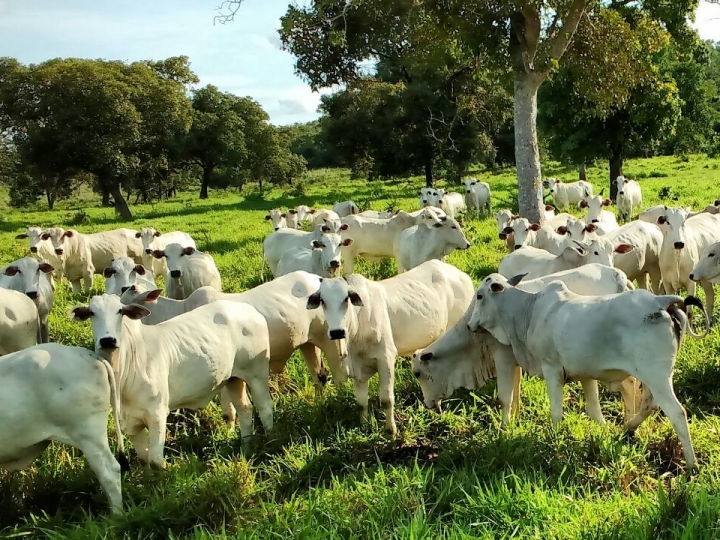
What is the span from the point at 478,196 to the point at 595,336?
637 inches

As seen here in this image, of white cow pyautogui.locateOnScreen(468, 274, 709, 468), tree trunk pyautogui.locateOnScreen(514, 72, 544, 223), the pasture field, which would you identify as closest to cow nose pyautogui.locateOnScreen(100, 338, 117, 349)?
the pasture field

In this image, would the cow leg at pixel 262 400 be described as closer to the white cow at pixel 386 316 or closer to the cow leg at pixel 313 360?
the white cow at pixel 386 316

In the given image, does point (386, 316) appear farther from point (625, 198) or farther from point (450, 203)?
point (625, 198)

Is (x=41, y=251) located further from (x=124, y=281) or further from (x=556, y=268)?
(x=556, y=268)

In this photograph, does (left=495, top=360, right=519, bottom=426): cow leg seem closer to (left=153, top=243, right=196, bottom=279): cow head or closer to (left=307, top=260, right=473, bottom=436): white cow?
(left=307, top=260, right=473, bottom=436): white cow

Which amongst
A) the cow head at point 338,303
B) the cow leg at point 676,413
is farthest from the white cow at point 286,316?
the cow leg at point 676,413

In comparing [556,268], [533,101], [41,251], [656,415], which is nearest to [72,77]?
[41,251]

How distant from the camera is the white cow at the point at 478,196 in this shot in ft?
67.8

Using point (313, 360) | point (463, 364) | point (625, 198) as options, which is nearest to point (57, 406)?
point (313, 360)

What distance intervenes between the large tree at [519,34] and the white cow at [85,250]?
557cm

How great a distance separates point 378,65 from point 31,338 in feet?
108

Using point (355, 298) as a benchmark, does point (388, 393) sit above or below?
below

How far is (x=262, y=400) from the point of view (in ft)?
19.7

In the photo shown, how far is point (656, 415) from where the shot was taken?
5566mm
